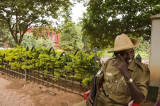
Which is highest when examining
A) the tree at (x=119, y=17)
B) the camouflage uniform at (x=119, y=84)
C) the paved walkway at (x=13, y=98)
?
the tree at (x=119, y=17)

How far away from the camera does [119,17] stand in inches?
299

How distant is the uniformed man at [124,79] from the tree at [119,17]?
5.41 meters

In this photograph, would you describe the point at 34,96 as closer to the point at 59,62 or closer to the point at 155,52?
the point at 59,62

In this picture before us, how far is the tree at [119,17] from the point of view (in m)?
Result: 6.91

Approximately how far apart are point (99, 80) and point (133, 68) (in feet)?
2.08

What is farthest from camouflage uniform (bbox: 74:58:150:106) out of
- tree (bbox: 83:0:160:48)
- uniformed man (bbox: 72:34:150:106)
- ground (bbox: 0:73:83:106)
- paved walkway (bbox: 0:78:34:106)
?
tree (bbox: 83:0:160:48)

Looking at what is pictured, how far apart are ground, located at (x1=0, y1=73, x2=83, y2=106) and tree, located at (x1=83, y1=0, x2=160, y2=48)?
14.5 ft

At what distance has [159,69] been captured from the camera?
329cm

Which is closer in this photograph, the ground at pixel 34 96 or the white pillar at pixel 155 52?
the white pillar at pixel 155 52

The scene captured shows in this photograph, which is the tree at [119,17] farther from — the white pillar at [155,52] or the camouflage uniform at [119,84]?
the camouflage uniform at [119,84]

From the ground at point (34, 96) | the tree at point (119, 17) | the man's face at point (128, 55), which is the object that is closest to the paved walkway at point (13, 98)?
the ground at point (34, 96)

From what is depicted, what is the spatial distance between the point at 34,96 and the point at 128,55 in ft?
13.0

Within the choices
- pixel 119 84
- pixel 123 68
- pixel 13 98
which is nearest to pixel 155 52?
pixel 119 84

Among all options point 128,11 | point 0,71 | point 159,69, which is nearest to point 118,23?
point 128,11
